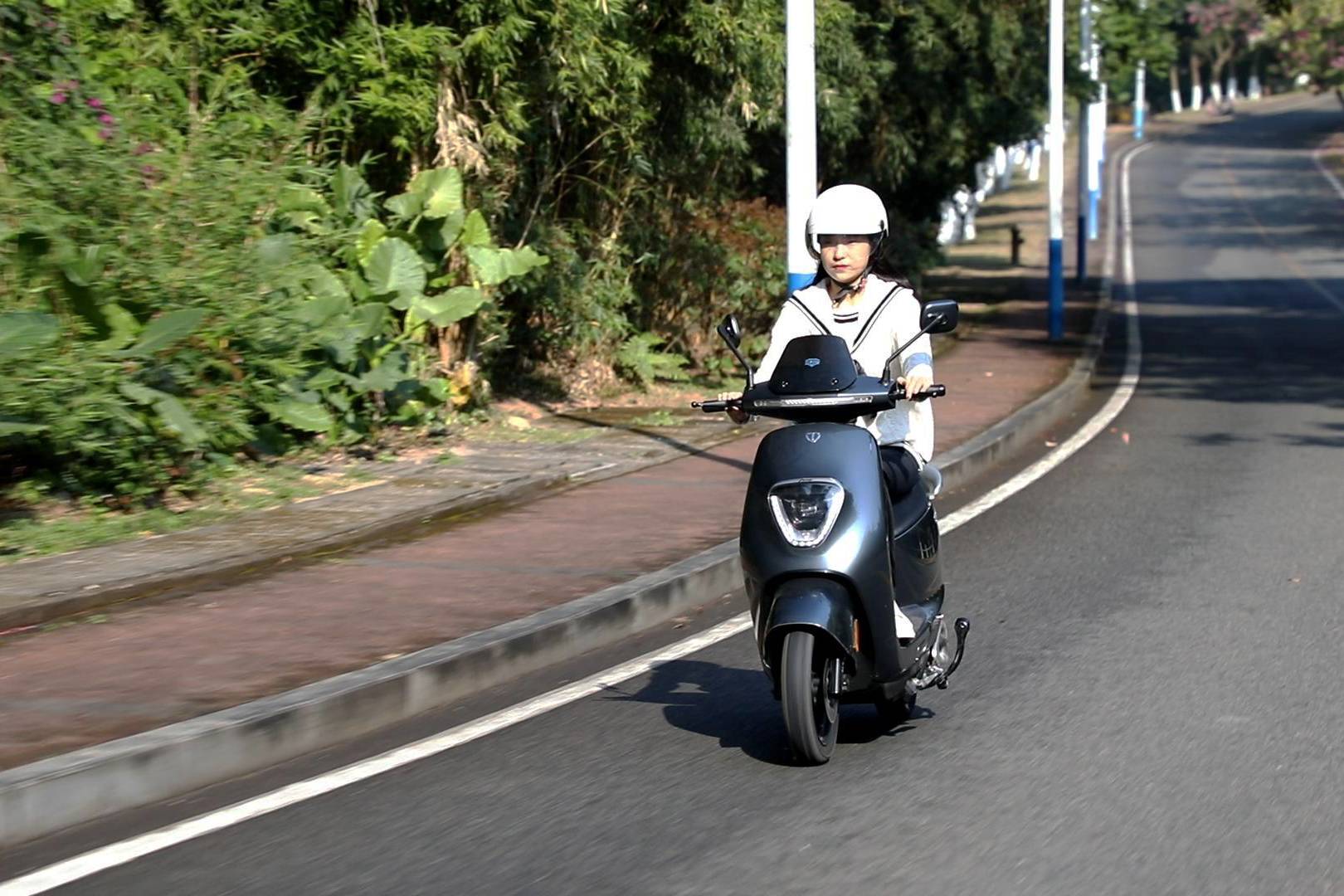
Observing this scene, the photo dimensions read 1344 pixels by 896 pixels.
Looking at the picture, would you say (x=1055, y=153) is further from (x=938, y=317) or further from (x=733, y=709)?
(x=938, y=317)

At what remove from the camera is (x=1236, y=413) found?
1773 centimetres

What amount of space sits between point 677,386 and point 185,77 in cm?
630

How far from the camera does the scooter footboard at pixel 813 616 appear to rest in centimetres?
551

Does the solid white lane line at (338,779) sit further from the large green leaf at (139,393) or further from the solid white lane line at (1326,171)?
the solid white lane line at (1326,171)

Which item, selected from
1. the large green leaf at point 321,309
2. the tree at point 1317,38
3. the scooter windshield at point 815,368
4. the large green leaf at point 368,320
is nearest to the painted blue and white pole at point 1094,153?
the tree at point 1317,38

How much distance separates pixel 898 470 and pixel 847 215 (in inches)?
34.1

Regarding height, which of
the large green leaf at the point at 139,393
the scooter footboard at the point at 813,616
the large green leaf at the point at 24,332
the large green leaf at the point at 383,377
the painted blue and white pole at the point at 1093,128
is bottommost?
the scooter footboard at the point at 813,616

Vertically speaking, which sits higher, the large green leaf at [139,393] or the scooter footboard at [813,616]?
the large green leaf at [139,393]

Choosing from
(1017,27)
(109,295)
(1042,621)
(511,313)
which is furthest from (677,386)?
(1017,27)

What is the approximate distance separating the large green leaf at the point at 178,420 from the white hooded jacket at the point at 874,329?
421 centimetres

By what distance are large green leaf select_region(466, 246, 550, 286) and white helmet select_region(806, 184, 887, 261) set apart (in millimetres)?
7473

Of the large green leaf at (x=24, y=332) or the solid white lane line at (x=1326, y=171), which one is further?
the solid white lane line at (x=1326, y=171)

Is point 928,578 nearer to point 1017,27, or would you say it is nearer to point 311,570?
point 311,570

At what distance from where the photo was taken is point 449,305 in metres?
13.2
